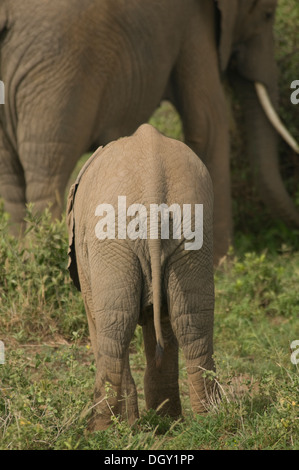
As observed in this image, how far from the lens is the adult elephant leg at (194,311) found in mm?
3770

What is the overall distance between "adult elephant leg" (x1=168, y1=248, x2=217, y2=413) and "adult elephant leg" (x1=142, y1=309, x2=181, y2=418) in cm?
41

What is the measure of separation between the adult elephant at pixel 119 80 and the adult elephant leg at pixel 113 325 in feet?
7.73

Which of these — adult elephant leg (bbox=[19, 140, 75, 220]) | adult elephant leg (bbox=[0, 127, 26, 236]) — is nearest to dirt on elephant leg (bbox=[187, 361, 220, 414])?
adult elephant leg (bbox=[19, 140, 75, 220])

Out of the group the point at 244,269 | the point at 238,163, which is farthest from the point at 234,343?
the point at 238,163

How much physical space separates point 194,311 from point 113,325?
336 millimetres

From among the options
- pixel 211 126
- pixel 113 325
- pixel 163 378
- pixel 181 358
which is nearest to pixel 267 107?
pixel 211 126

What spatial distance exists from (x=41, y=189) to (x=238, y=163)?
260 cm

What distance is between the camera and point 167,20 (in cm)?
659

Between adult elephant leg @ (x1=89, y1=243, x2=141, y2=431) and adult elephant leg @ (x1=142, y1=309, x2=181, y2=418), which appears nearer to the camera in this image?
adult elephant leg @ (x1=89, y1=243, x2=141, y2=431)

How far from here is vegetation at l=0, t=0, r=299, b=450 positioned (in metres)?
3.79

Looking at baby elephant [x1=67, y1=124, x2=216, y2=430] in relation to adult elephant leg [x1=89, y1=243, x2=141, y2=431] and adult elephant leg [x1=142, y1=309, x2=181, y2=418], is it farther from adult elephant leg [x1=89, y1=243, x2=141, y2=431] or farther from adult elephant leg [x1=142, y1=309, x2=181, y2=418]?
adult elephant leg [x1=142, y1=309, x2=181, y2=418]

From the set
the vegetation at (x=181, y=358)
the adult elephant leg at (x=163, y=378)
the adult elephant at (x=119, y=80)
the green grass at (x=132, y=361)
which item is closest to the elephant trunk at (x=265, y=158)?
the adult elephant at (x=119, y=80)

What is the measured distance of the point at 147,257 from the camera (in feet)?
12.3

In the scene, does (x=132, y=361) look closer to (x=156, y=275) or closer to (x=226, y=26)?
(x=156, y=275)
